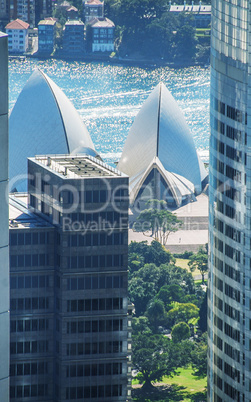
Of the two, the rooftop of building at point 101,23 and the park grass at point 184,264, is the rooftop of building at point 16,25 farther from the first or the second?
the park grass at point 184,264

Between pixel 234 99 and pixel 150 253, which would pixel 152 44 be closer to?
pixel 150 253

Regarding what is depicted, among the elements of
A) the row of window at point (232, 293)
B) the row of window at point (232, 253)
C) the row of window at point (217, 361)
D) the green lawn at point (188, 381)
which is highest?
the row of window at point (232, 253)

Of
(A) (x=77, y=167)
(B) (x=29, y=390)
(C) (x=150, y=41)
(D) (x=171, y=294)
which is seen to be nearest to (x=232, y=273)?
(A) (x=77, y=167)

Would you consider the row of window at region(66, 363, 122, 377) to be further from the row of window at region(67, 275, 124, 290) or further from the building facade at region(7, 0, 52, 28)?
the building facade at region(7, 0, 52, 28)

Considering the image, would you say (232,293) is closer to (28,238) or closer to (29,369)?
(28,238)

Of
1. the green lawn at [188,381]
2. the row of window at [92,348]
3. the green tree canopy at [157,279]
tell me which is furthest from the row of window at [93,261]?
the green tree canopy at [157,279]
